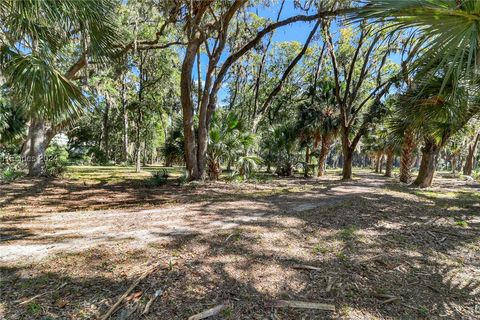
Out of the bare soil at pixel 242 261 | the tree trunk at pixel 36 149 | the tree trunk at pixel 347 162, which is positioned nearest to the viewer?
the bare soil at pixel 242 261

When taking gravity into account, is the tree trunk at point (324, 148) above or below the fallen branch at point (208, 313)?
above

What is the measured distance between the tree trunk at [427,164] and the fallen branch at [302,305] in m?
9.48

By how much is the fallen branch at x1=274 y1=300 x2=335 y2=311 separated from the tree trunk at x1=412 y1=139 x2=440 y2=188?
9.48 metres

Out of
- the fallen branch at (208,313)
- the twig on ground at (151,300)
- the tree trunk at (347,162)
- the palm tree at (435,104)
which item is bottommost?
the fallen branch at (208,313)

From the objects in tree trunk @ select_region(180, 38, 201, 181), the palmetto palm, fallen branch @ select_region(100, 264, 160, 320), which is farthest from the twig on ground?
tree trunk @ select_region(180, 38, 201, 181)

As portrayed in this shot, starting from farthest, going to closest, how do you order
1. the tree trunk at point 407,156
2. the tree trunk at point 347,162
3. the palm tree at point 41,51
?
1. the tree trunk at point 347,162
2. the tree trunk at point 407,156
3. the palm tree at point 41,51

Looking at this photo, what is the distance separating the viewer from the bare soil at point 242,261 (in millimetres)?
2359

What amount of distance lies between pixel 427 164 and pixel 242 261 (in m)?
9.91

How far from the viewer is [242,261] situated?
3.09 m

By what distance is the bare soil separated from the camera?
2.36 meters

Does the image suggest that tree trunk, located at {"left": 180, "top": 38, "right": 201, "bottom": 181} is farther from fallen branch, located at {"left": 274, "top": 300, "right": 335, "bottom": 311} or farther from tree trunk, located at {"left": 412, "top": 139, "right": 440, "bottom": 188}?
tree trunk, located at {"left": 412, "top": 139, "right": 440, "bottom": 188}

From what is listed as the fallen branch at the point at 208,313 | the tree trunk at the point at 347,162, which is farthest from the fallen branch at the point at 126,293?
the tree trunk at the point at 347,162

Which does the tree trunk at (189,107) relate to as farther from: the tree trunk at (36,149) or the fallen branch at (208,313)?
the fallen branch at (208,313)

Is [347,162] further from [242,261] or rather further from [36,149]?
[36,149]
